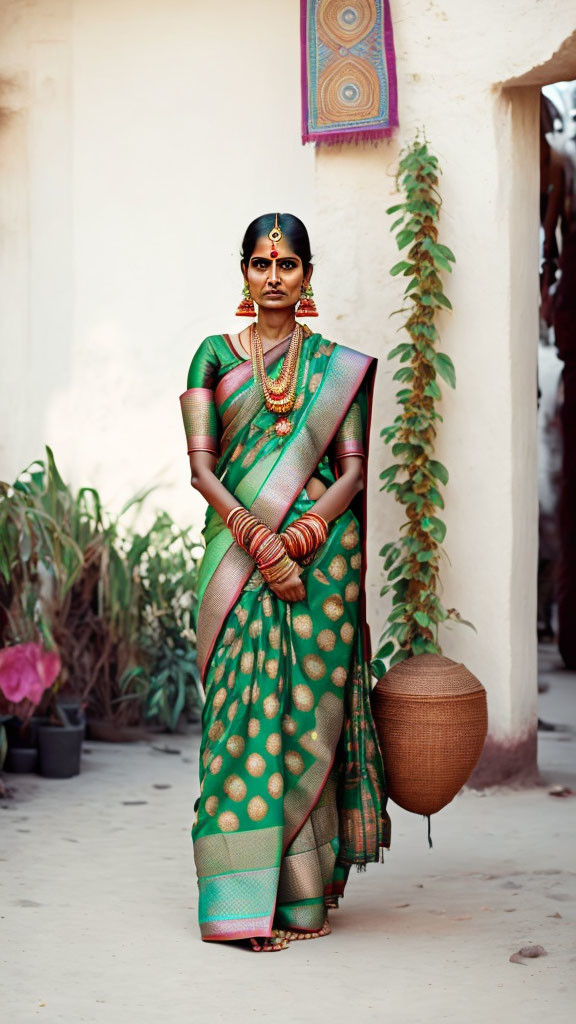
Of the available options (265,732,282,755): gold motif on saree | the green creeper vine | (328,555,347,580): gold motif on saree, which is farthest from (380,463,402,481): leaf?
(265,732,282,755): gold motif on saree

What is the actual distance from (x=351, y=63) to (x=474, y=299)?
3.22 ft

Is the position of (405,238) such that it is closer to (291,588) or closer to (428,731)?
(291,588)

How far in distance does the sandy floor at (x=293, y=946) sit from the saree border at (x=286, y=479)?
762 millimetres

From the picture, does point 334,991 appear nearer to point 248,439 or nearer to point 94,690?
point 248,439

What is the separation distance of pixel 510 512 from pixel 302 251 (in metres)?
1.78

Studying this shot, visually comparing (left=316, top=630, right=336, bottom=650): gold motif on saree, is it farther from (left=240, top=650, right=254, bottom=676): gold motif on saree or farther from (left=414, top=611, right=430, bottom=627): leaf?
(left=414, top=611, right=430, bottom=627): leaf

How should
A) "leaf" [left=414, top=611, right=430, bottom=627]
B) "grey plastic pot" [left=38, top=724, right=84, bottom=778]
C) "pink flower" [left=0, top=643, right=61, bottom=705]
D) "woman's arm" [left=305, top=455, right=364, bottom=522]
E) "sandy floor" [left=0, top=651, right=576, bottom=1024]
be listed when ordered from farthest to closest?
1. "grey plastic pot" [left=38, top=724, right=84, bottom=778]
2. "pink flower" [left=0, top=643, right=61, bottom=705]
3. "leaf" [left=414, top=611, right=430, bottom=627]
4. "woman's arm" [left=305, top=455, right=364, bottom=522]
5. "sandy floor" [left=0, top=651, right=576, bottom=1024]

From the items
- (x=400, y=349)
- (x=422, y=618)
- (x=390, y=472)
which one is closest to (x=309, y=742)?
(x=422, y=618)

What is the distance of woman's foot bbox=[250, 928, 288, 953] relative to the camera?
344cm

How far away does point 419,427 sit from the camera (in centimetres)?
504

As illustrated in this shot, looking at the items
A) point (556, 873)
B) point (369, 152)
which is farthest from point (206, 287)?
point (556, 873)

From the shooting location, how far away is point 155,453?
269 inches

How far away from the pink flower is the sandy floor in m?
0.39

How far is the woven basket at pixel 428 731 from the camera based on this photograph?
3.65 m
